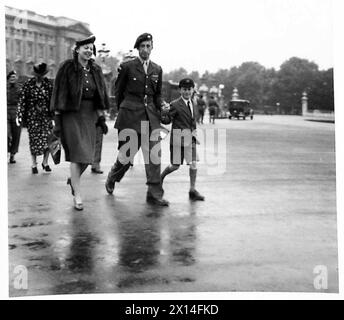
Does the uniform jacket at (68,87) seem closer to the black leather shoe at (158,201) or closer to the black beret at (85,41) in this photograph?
the black beret at (85,41)

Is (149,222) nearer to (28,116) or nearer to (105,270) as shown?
(105,270)

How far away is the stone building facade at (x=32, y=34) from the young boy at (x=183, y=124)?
4.17 feet

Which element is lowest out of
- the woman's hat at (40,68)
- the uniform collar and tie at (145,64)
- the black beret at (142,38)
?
the uniform collar and tie at (145,64)

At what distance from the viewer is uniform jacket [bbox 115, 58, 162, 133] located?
6.75 metres

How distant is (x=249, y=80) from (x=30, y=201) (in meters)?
65.1

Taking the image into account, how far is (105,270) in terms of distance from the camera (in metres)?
4.36

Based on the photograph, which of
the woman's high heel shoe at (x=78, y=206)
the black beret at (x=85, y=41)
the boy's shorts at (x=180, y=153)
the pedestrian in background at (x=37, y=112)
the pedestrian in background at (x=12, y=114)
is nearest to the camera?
the black beret at (x=85, y=41)

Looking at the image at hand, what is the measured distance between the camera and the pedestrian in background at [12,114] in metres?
10.5

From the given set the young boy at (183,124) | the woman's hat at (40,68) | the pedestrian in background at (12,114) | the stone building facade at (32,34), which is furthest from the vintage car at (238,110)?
the young boy at (183,124)

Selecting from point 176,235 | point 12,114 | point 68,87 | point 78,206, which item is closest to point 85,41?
point 68,87

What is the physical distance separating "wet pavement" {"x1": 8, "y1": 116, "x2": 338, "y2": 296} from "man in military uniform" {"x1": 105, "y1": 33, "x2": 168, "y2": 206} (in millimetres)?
412

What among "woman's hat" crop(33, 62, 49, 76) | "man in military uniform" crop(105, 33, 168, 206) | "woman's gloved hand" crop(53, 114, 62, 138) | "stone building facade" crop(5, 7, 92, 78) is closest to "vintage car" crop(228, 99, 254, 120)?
"stone building facade" crop(5, 7, 92, 78)

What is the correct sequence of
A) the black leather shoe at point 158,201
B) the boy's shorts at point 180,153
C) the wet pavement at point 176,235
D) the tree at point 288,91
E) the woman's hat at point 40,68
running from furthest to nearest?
the tree at point 288,91, the woman's hat at point 40,68, the boy's shorts at point 180,153, the black leather shoe at point 158,201, the wet pavement at point 176,235
